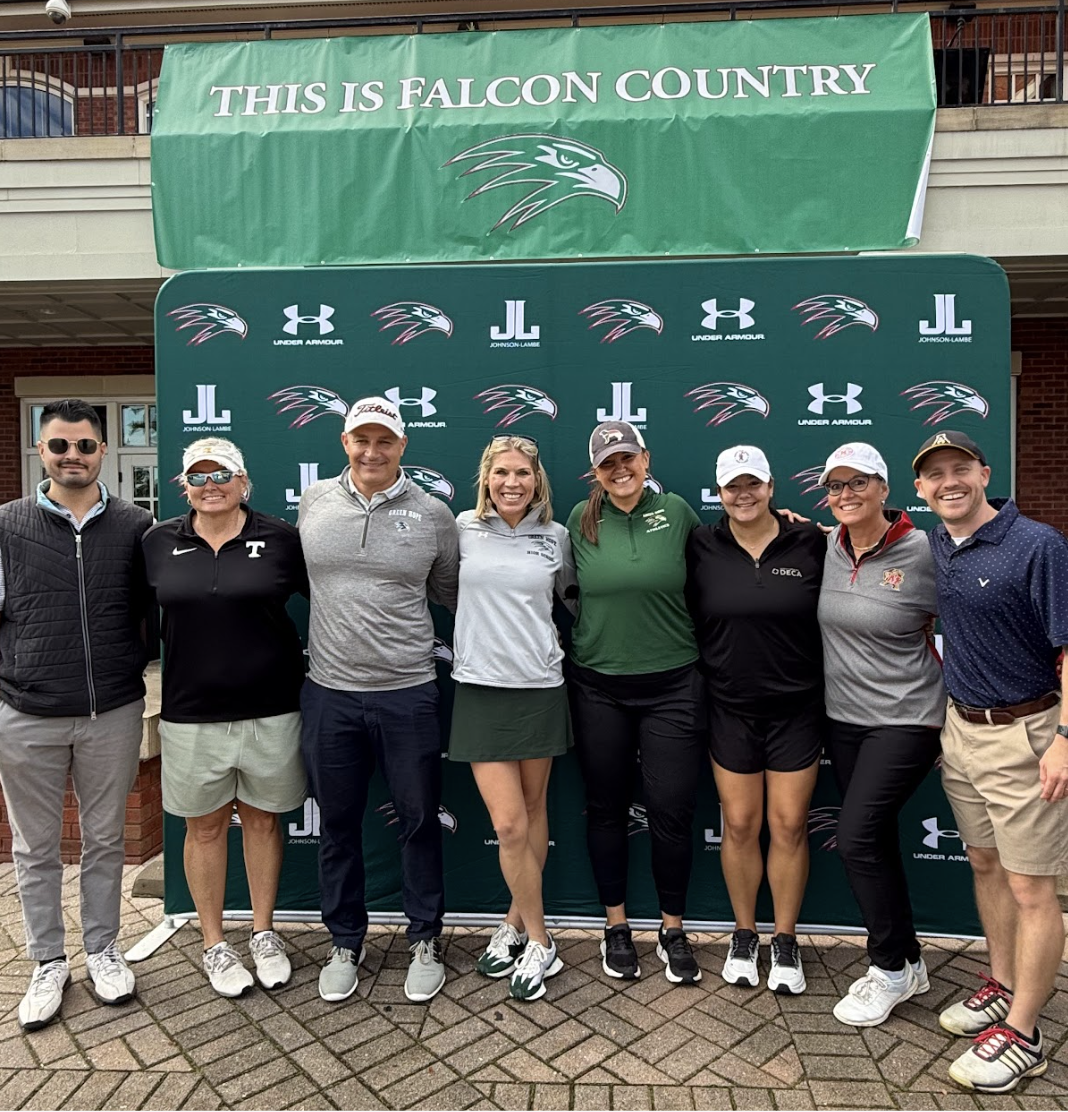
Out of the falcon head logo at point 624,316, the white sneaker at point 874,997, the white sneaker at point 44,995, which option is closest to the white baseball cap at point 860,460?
the falcon head logo at point 624,316

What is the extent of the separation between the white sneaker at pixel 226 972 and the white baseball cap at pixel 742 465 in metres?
2.43

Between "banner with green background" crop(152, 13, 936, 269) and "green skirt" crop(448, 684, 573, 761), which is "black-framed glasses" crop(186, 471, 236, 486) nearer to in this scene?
"green skirt" crop(448, 684, 573, 761)

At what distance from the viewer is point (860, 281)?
3.25 meters

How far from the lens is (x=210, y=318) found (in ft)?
11.3

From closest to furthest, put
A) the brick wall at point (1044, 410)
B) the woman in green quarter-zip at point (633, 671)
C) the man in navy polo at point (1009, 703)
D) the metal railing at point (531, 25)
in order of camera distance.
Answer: the man in navy polo at point (1009, 703) < the woman in green quarter-zip at point (633, 671) < the metal railing at point (531, 25) < the brick wall at point (1044, 410)

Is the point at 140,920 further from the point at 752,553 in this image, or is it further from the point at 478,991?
the point at 752,553

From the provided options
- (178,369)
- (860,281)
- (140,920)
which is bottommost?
(140,920)

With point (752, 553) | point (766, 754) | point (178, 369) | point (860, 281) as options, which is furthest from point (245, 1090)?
point (860, 281)

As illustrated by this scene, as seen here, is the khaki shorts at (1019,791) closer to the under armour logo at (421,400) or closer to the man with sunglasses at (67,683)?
the under armour logo at (421,400)

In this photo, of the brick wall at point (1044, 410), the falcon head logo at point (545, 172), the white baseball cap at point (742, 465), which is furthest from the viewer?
the brick wall at point (1044, 410)

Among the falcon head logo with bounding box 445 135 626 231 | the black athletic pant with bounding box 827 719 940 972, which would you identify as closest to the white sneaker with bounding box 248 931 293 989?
the black athletic pant with bounding box 827 719 940 972

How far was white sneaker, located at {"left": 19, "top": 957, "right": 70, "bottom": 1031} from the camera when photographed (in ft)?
8.89

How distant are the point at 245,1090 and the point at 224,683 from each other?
1216mm

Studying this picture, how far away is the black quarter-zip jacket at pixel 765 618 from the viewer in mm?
2752
